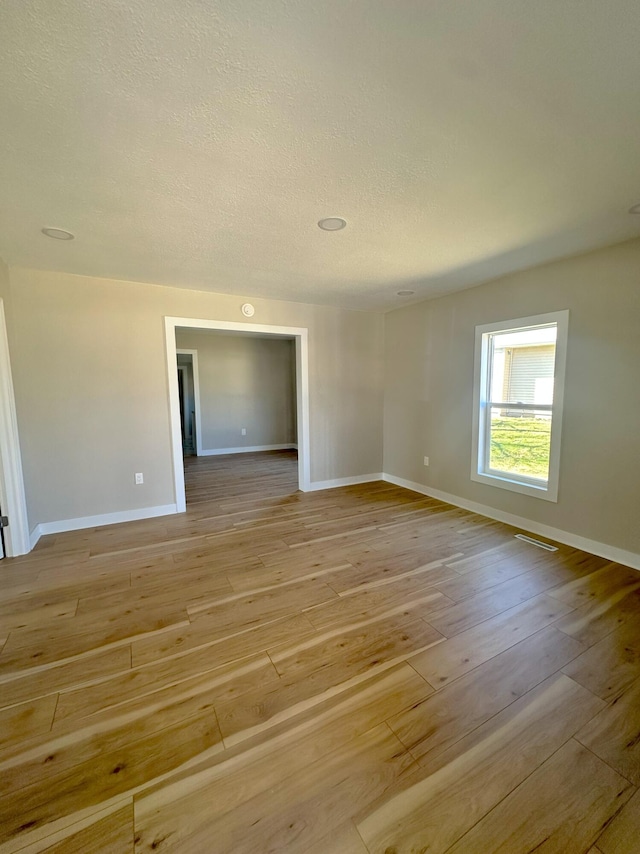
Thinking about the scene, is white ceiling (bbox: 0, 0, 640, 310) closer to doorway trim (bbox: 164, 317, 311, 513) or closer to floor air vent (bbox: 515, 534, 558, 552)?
doorway trim (bbox: 164, 317, 311, 513)

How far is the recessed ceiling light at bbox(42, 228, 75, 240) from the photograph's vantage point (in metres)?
2.28

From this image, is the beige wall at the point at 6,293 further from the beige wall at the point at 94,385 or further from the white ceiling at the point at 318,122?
the white ceiling at the point at 318,122

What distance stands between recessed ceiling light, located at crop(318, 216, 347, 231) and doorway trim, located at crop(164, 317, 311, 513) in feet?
6.52

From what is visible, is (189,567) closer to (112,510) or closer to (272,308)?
(112,510)

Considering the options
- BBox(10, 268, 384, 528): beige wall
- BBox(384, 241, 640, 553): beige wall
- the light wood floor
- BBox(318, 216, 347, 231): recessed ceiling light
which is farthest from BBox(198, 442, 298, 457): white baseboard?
BBox(318, 216, 347, 231): recessed ceiling light

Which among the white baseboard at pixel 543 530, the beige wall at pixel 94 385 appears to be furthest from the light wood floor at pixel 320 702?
the beige wall at pixel 94 385

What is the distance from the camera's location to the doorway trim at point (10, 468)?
271cm

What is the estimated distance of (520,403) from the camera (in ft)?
10.9

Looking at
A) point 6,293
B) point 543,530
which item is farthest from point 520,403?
point 6,293

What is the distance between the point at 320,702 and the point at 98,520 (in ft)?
10.0

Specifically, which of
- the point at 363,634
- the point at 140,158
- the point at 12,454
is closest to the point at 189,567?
the point at 363,634

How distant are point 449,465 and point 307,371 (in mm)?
2149

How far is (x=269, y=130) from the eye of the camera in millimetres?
1421

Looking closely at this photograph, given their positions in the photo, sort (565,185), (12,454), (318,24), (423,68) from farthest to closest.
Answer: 1. (12,454)
2. (565,185)
3. (423,68)
4. (318,24)
